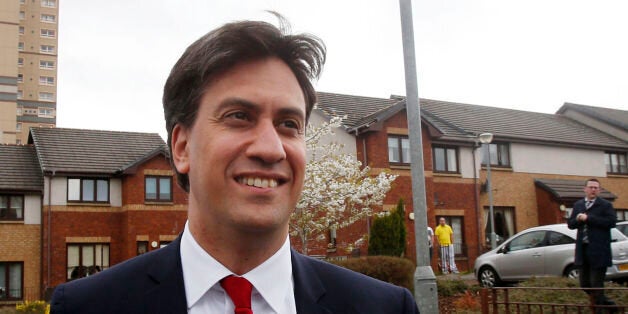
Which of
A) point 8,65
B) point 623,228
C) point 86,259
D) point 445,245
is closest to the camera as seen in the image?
point 623,228

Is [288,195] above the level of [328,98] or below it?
below

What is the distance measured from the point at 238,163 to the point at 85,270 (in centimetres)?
2726

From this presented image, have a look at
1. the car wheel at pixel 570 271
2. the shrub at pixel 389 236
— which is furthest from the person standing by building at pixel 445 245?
the car wheel at pixel 570 271

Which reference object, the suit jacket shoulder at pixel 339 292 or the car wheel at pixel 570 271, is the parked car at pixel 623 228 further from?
the suit jacket shoulder at pixel 339 292

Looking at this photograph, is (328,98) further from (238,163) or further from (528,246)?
(238,163)

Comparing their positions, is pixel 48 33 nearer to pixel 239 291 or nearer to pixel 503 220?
pixel 503 220

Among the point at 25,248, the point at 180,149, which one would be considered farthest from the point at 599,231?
the point at 25,248


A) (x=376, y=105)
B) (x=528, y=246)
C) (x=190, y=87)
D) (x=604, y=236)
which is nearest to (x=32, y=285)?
(x=376, y=105)

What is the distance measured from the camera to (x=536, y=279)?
13.5m

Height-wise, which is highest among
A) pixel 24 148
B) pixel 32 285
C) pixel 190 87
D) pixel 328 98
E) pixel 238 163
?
pixel 328 98

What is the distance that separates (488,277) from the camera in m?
17.7

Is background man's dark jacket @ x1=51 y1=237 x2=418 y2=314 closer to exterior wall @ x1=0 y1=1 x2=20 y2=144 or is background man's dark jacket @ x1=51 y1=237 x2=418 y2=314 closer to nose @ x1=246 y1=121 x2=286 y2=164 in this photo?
nose @ x1=246 y1=121 x2=286 y2=164

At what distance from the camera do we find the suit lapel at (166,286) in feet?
6.75

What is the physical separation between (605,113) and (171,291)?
42258 mm
